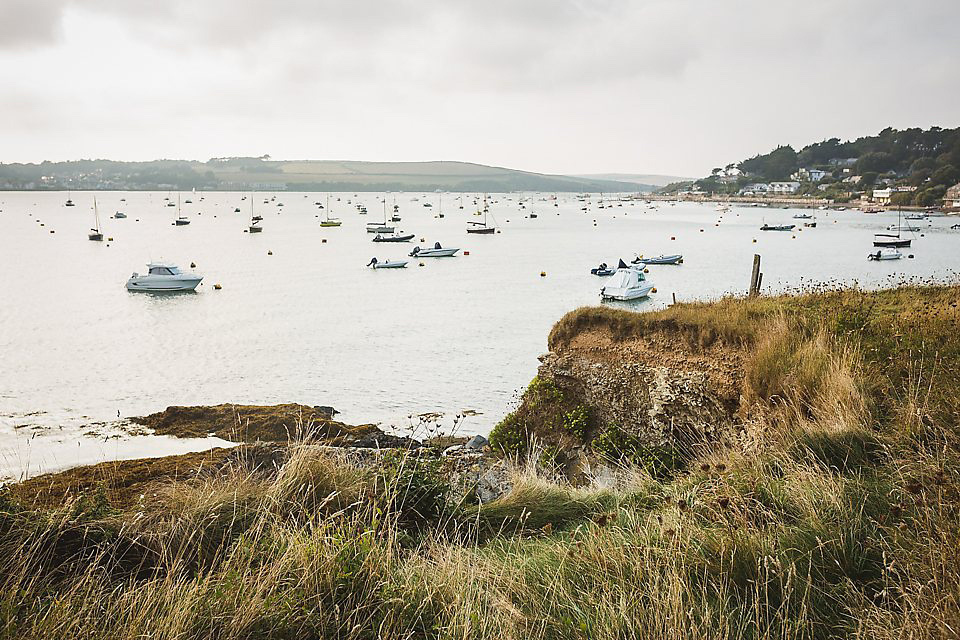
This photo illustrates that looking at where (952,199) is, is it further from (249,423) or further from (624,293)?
(249,423)

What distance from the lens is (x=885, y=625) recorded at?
3.50 m

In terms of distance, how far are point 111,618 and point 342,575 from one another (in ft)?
4.15

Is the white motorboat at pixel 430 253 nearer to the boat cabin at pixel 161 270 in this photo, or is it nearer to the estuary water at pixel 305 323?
the estuary water at pixel 305 323

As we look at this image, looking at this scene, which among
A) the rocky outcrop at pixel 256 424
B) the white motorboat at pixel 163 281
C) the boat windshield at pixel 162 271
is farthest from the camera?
the boat windshield at pixel 162 271

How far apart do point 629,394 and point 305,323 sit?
23376 mm

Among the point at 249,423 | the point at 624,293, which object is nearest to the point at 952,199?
the point at 624,293

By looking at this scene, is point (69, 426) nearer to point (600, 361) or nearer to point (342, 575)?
point (600, 361)

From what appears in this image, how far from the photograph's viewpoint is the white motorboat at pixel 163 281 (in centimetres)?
4369

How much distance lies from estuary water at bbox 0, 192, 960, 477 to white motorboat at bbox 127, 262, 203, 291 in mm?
1030

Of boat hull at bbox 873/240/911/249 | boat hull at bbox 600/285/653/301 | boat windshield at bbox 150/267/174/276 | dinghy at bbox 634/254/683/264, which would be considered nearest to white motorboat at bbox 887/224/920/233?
boat hull at bbox 873/240/911/249

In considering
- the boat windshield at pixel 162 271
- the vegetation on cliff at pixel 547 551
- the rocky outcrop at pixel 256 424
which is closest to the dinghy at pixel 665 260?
the boat windshield at pixel 162 271

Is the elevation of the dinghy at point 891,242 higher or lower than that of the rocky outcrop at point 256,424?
higher

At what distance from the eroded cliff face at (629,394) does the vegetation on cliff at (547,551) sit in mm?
4227

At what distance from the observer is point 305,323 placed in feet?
111
